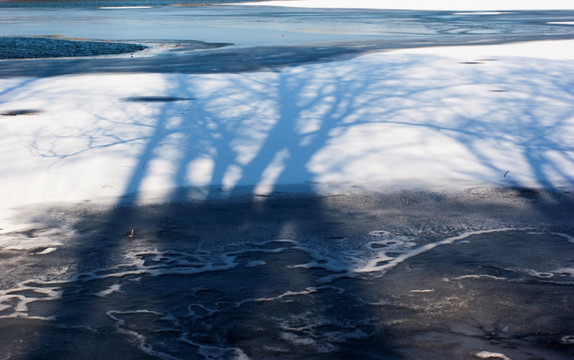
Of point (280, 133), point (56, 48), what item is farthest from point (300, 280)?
point (56, 48)

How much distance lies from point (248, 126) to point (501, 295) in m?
4.85

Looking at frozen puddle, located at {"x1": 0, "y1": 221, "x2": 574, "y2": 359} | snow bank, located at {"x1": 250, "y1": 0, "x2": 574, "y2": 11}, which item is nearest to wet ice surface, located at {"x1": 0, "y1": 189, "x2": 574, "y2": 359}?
frozen puddle, located at {"x1": 0, "y1": 221, "x2": 574, "y2": 359}

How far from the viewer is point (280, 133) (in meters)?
8.01

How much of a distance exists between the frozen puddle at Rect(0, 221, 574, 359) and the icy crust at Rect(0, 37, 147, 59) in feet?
43.5

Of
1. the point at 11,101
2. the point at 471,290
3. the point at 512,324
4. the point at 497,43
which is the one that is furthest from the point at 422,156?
the point at 497,43

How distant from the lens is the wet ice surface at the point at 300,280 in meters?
3.48

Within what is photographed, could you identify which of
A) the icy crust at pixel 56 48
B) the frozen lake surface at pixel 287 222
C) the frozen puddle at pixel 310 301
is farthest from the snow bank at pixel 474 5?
the frozen puddle at pixel 310 301

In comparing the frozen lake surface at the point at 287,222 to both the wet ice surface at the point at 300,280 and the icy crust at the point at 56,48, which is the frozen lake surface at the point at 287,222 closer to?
the wet ice surface at the point at 300,280

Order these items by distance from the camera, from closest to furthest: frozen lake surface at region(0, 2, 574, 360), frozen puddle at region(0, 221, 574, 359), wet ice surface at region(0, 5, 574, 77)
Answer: frozen puddle at region(0, 221, 574, 359)
frozen lake surface at region(0, 2, 574, 360)
wet ice surface at region(0, 5, 574, 77)

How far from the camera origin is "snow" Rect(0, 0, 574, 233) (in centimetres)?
633

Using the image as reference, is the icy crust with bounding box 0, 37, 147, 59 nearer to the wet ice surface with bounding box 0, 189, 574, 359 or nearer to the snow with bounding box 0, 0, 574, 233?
the snow with bounding box 0, 0, 574, 233

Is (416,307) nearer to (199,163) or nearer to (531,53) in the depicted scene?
(199,163)

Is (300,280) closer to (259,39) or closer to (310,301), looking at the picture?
(310,301)

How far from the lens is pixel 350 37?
2045 centimetres
